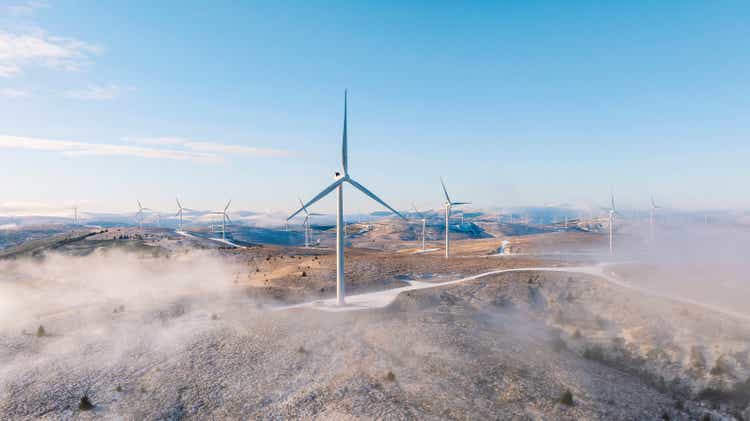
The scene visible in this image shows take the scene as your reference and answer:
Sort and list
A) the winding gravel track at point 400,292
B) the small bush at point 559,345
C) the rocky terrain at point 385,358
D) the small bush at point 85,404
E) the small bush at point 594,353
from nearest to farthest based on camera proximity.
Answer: the small bush at point 85,404 < the rocky terrain at point 385,358 < the small bush at point 559,345 < the small bush at point 594,353 < the winding gravel track at point 400,292

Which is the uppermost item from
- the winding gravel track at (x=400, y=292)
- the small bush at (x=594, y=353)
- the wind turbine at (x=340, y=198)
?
the wind turbine at (x=340, y=198)

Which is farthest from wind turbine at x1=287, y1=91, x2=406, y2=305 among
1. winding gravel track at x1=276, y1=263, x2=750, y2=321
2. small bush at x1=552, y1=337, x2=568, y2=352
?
small bush at x1=552, y1=337, x2=568, y2=352

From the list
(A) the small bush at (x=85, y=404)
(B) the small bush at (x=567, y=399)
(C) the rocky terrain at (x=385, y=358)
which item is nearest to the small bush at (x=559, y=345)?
(C) the rocky terrain at (x=385, y=358)

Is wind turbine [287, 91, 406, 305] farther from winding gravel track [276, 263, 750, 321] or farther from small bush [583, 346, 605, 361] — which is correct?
small bush [583, 346, 605, 361]

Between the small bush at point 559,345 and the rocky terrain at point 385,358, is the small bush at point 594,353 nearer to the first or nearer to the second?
the rocky terrain at point 385,358

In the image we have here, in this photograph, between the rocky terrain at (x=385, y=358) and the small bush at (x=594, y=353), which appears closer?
the rocky terrain at (x=385, y=358)

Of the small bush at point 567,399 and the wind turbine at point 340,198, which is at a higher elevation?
the wind turbine at point 340,198

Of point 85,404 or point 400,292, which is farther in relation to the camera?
point 400,292

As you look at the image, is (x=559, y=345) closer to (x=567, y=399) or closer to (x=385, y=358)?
(x=567, y=399)

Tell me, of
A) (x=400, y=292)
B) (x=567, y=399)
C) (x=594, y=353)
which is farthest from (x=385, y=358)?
(x=594, y=353)

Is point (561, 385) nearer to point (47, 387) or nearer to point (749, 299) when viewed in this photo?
point (47, 387)

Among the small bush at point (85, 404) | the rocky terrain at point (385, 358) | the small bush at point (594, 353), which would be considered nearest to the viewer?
the small bush at point (85, 404)
